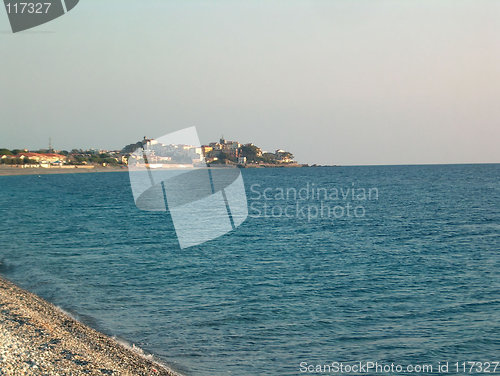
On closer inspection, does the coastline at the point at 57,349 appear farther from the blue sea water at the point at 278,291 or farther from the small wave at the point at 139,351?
the blue sea water at the point at 278,291

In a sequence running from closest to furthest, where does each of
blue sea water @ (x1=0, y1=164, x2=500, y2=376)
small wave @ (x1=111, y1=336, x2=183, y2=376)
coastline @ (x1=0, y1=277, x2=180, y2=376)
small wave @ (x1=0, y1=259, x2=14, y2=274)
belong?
coastline @ (x1=0, y1=277, x2=180, y2=376)
small wave @ (x1=111, y1=336, x2=183, y2=376)
blue sea water @ (x1=0, y1=164, x2=500, y2=376)
small wave @ (x1=0, y1=259, x2=14, y2=274)

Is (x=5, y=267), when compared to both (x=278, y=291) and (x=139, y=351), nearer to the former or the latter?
(x=278, y=291)

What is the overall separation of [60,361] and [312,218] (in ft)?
131

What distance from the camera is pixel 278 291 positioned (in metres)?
19.8

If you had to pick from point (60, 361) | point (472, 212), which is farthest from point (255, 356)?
point (472, 212)

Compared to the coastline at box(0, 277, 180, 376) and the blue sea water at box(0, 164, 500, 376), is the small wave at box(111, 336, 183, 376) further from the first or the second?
the blue sea water at box(0, 164, 500, 376)

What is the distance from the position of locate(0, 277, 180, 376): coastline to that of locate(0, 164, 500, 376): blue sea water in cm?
111

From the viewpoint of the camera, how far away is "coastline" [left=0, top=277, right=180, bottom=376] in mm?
10242

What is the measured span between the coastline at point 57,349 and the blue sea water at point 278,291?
1.11 meters

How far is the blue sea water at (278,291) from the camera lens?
44.9 ft

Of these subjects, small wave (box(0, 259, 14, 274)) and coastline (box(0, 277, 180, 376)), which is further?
small wave (box(0, 259, 14, 274))

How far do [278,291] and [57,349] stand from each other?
10028 mm

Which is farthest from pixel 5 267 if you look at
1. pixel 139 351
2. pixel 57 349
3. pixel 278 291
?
pixel 57 349

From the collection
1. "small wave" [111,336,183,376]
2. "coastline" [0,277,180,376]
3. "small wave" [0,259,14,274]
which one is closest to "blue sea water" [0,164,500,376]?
"small wave" [0,259,14,274]
